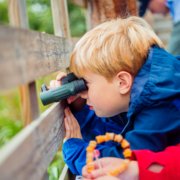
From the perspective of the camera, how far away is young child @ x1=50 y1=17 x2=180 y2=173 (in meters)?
0.95

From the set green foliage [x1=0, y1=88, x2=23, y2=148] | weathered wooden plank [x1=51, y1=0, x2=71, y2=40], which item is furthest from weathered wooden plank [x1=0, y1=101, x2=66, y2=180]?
green foliage [x1=0, y1=88, x2=23, y2=148]

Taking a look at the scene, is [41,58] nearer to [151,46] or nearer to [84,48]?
[84,48]

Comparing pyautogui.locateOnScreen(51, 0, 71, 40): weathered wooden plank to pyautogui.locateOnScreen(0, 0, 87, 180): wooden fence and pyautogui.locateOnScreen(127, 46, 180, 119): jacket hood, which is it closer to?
pyautogui.locateOnScreen(0, 0, 87, 180): wooden fence

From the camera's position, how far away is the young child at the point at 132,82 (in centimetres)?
95

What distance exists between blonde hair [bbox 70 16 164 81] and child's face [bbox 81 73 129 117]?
30 mm

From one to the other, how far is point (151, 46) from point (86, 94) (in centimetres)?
44

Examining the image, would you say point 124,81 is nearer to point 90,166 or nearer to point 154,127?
point 154,127

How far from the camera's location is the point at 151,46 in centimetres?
112

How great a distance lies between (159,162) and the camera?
2.83 ft

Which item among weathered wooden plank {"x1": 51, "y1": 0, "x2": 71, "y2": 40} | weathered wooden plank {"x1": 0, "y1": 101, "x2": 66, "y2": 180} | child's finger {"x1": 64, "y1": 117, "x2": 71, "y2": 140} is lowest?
child's finger {"x1": 64, "y1": 117, "x2": 71, "y2": 140}

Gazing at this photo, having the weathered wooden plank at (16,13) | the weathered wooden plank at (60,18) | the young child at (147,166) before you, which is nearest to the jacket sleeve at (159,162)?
the young child at (147,166)

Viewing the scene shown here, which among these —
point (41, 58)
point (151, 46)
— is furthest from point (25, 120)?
point (151, 46)

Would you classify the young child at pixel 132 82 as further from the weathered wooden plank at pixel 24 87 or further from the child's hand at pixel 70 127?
the weathered wooden plank at pixel 24 87

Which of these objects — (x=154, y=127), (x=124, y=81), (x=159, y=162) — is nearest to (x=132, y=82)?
(x=124, y=81)
